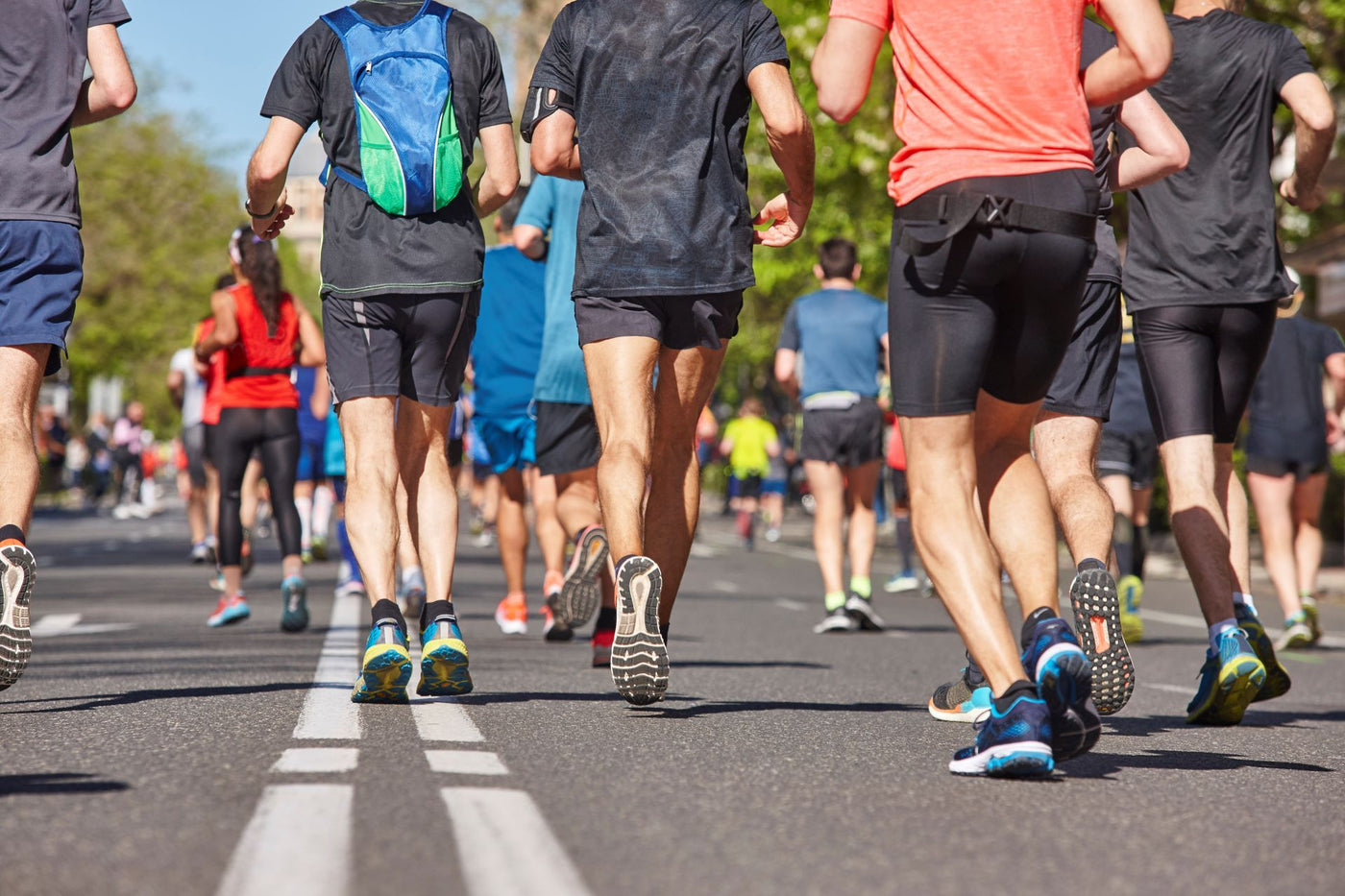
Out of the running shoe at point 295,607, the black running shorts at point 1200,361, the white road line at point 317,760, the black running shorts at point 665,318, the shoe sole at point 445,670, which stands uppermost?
the black running shorts at point 665,318

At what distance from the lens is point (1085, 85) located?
15.6ft

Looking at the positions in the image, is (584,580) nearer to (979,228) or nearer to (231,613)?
(231,613)

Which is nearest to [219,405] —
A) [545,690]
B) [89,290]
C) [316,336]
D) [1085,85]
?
[316,336]

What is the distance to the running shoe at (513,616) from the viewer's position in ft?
33.0

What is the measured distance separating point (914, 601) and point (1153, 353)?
8345mm

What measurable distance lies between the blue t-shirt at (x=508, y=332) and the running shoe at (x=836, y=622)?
2007 millimetres

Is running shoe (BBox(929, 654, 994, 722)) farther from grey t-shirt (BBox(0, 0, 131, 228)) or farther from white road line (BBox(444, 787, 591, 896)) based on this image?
grey t-shirt (BBox(0, 0, 131, 228))

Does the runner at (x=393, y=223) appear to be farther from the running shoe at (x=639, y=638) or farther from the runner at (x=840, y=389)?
the runner at (x=840, y=389)

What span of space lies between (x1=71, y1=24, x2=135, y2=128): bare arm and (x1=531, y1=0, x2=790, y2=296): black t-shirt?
4.14 ft

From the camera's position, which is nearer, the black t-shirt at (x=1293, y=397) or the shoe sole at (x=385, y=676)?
the shoe sole at (x=385, y=676)

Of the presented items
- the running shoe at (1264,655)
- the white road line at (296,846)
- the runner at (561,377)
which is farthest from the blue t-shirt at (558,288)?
the white road line at (296,846)

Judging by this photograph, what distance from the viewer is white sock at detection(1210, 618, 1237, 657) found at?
611 centimetres

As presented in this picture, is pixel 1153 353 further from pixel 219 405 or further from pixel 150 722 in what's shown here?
pixel 219 405

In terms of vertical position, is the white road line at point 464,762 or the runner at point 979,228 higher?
the runner at point 979,228
